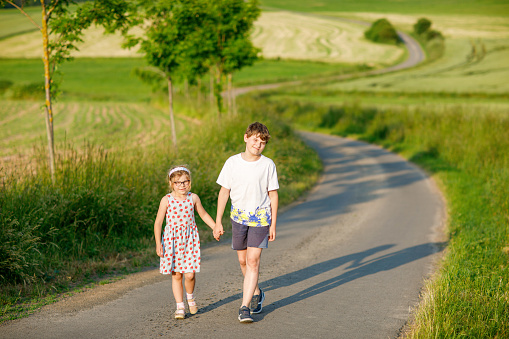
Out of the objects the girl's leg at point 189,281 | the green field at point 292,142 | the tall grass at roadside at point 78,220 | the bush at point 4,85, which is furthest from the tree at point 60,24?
the bush at point 4,85

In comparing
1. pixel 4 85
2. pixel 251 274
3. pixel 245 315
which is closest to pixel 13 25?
pixel 4 85

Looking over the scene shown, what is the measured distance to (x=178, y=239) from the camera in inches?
207

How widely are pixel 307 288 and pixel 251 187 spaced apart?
6.15ft

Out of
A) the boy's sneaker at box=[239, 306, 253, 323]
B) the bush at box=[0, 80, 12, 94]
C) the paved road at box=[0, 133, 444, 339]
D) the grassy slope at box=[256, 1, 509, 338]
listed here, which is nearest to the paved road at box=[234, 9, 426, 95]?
the grassy slope at box=[256, 1, 509, 338]

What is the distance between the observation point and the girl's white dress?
5.22m

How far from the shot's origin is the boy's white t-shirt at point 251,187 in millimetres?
5160

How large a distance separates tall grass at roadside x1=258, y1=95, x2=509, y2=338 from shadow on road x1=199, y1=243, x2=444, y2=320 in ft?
2.01

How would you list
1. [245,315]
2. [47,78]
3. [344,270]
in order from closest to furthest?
[245,315] < [344,270] < [47,78]

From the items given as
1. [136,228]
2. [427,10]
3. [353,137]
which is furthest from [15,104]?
[427,10]

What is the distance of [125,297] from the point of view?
578cm

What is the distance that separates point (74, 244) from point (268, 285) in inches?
112

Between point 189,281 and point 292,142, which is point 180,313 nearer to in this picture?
point 189,281

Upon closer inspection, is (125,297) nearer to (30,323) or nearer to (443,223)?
(30,323)

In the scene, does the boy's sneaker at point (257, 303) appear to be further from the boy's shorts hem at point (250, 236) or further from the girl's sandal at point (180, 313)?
the girl's sandal at point (180, 313)
